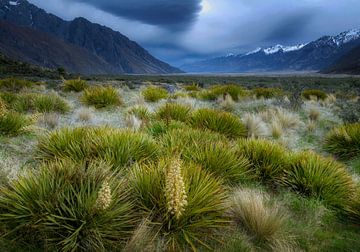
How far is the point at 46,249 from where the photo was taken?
3961mm

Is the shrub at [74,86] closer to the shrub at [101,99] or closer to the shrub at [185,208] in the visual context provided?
the shrub at [101,99]

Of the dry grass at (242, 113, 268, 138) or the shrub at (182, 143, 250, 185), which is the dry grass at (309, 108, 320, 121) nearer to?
the dry grass at (242, 113, 268, 138)

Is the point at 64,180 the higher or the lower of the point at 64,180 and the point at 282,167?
the higher

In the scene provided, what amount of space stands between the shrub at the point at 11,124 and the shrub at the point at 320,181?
540 cm

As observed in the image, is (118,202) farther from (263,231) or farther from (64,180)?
(263,231)

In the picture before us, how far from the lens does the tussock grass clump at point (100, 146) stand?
20.6 feet

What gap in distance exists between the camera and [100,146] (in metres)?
6.38

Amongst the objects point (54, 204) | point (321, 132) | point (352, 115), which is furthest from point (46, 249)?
point (352, 115)

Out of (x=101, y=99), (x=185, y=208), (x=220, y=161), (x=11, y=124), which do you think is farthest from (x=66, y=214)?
(x=101, y=99)

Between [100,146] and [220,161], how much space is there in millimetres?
1889

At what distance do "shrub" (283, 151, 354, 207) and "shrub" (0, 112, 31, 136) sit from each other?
5398mm

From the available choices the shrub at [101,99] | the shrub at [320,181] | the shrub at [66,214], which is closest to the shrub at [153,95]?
the shrub at [101,99]

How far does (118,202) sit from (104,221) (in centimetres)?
40

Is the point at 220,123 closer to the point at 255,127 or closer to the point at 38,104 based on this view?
the point at 255,127
